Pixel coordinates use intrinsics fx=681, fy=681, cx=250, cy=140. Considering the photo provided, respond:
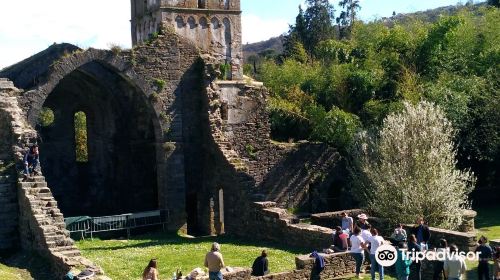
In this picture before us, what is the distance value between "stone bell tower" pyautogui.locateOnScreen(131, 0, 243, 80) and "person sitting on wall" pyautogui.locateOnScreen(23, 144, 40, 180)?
12.5 m

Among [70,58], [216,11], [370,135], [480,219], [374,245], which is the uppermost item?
[216,11]

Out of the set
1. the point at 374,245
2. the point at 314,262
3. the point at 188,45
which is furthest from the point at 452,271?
the point at 188,45

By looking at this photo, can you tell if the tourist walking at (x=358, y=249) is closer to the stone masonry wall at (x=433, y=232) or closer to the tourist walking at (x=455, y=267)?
the tourist walking at (x=455, y=267)

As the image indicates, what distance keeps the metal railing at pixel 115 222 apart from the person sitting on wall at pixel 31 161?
270cm

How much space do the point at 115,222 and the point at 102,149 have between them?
17.4 ft

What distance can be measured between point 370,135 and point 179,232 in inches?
331

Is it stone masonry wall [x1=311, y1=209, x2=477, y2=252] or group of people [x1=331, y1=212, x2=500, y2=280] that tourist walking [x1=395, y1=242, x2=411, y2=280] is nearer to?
group of people [x1=331, y1=212, x2=500, y2=280]

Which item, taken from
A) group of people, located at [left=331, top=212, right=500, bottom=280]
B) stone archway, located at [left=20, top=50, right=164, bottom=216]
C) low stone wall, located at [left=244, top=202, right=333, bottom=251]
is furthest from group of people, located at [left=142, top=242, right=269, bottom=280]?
stone archway, located at [left=20, top=50, right=164, bottom=216]

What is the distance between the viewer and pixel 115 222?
23.7m

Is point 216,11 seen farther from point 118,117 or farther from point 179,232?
point 179,232

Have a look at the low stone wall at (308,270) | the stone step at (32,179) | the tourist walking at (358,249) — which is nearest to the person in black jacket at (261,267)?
the low stone wall at (308,270)

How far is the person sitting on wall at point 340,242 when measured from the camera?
1672cm

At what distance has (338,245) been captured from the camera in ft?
55.3

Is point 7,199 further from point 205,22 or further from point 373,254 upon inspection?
point 205,22
